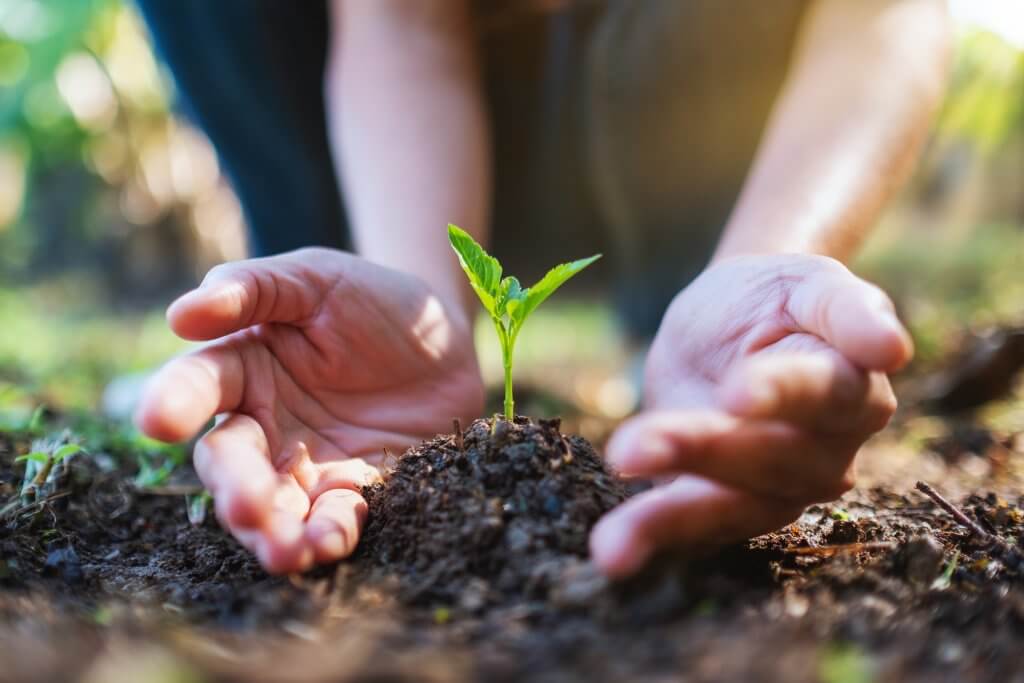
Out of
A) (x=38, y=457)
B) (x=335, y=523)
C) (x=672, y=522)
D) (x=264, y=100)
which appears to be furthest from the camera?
(x=264, y=100)

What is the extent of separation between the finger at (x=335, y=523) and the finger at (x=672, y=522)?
0.45 m

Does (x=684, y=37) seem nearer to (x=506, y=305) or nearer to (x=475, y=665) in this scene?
(x=506, y=305)

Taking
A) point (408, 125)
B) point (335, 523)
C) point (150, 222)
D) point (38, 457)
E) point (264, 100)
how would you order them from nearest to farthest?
point (335, 523) → point (38, 457) → point (408, 125) → point (264, 100) → point (150, 222)

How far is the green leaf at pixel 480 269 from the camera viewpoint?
1.53 meters

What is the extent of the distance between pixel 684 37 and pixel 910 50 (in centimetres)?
118

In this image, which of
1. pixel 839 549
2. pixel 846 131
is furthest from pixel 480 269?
pixel 846 131

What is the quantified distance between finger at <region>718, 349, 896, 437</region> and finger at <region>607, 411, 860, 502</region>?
23 mm

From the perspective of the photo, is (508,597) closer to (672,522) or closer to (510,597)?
(510,597)

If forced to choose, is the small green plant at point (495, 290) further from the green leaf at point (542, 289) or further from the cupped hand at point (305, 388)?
the cupped hand at point (305, 388)

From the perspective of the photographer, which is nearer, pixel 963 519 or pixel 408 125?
pixel 963 519

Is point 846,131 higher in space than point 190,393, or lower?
higher

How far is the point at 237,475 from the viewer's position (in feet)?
4.06

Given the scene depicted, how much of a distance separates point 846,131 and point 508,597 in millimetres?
1915

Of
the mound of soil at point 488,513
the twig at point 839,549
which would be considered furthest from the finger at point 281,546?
the twig at point 839,549
